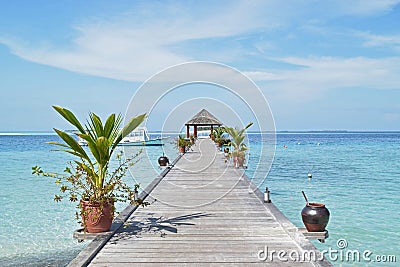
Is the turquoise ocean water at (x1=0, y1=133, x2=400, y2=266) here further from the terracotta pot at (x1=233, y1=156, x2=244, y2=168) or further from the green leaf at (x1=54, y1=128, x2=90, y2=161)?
the green leaf at (x1=54, y1=128, x2=90, y2=161)

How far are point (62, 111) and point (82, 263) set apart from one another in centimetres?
153

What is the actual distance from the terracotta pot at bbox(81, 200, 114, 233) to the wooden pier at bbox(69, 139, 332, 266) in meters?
0.14

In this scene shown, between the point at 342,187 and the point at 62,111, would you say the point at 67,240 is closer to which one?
the point at 62,111

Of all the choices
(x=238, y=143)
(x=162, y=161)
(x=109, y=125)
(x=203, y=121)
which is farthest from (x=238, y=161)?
(x=203, y=121)

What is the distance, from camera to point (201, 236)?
416 cm

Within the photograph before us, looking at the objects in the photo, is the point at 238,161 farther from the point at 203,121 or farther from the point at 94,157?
the point at 203,121

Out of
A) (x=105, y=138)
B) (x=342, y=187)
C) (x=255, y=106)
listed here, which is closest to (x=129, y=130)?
(x=105, y=138)

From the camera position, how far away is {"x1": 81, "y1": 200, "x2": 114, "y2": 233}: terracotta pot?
408 cm

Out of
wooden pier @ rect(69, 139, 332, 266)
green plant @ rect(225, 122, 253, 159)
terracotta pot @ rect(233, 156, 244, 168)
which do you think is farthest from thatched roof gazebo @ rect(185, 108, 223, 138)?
wooden pier @ rect(69, 139, 332, 266)

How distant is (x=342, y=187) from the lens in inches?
573

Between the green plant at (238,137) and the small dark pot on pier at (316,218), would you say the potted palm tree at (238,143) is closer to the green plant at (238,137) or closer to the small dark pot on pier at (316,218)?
the green plant at (238,137)

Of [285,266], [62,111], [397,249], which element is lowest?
[397,249]

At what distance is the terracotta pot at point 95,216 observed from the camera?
13.4 feet

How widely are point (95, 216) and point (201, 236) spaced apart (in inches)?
43.1
